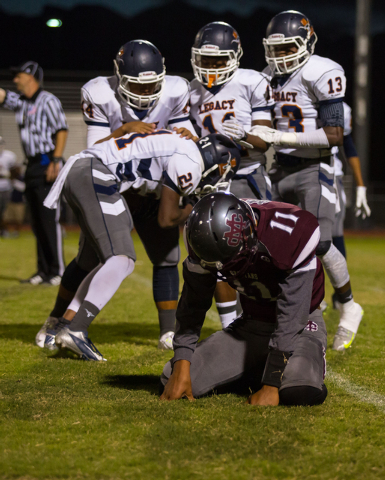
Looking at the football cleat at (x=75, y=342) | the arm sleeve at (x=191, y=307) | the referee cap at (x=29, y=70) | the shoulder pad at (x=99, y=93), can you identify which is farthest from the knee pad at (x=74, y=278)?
the referee cap at (x=29, y=70)

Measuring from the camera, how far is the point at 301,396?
2594mm

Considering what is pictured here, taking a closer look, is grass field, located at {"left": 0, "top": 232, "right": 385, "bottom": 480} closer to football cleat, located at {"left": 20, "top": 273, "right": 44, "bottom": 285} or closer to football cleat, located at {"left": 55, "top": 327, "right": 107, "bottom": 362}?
football cleat, located at {"left": 55, "top": 327, "right": 107, "bottom": 362}

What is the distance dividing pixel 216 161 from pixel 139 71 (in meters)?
0.73

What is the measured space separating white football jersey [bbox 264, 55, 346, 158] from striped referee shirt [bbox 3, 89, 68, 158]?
2914 millimetres

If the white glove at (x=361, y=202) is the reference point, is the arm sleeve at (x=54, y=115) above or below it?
above

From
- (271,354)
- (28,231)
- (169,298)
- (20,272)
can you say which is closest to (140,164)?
(169,298)

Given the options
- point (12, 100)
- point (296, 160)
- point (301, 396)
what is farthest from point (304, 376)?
point (12, 100)

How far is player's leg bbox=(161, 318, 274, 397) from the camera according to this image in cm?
279

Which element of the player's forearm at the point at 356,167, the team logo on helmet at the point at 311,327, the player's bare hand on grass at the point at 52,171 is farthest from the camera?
the player's bare hand on grass at the point at 52,171

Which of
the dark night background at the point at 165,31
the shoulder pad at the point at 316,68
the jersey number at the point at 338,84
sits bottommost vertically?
the jersey number at the point at 338,84

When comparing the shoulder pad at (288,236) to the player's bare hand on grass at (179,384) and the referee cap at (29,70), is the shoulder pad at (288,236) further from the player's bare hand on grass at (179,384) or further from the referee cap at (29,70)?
the referee cap at (29,70)

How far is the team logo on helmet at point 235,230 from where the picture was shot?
242 cm

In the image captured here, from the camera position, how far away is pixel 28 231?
50.6ft

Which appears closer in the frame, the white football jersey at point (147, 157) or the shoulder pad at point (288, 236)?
the shoulder pad at point (288, 236)
